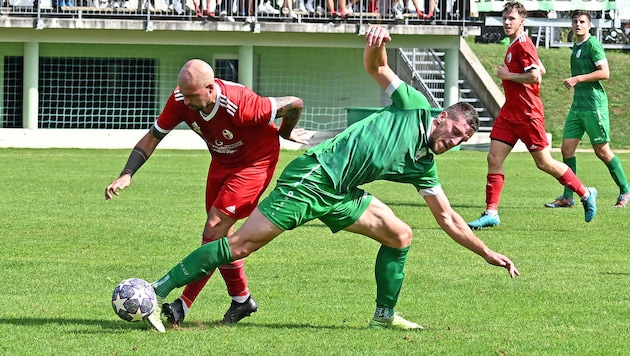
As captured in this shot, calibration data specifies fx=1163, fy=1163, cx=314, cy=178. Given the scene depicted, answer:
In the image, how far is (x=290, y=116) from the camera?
7859 millimetres

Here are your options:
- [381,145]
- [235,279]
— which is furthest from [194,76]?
[235,279]

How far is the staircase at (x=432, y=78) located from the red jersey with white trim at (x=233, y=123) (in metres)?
22.5

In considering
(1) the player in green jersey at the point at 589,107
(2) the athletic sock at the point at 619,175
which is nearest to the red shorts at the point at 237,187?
(1) the player in green jersey at the point at 589,107

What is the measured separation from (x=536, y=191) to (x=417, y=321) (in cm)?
1035

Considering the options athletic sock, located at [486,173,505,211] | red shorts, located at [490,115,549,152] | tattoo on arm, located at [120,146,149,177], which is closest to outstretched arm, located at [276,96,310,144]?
tattoo on arm, located at [120,146,149,177]

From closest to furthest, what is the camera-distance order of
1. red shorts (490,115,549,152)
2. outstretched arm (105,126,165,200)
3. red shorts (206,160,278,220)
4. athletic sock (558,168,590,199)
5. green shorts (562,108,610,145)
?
1. red shorts (206,160,278,220)
2. outstretched arm (105,126,165,200)
3. athletic sock (558,168,590,199)
4. red shorts (490,115,549,152)
5. green shorts (562,108,610,145)

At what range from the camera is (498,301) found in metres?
8.50

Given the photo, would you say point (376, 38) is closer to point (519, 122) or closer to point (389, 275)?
point (389, 275)

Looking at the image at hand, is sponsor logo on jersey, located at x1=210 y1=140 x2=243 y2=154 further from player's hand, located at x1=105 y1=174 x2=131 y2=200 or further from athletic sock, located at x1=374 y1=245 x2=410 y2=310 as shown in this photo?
athletic sock, located at x1=374 y1=245 x2=410 y2=310

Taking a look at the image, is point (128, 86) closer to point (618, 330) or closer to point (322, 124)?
point (322, 124)

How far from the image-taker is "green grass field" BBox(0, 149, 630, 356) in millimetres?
6898

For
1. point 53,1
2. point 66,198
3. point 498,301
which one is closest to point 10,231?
point 66,198

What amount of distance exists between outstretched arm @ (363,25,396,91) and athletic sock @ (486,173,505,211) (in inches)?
243

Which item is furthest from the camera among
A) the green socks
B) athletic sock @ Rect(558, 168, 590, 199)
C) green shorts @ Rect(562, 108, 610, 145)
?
green shorts @ Rect(562, 108, 610, 145)
